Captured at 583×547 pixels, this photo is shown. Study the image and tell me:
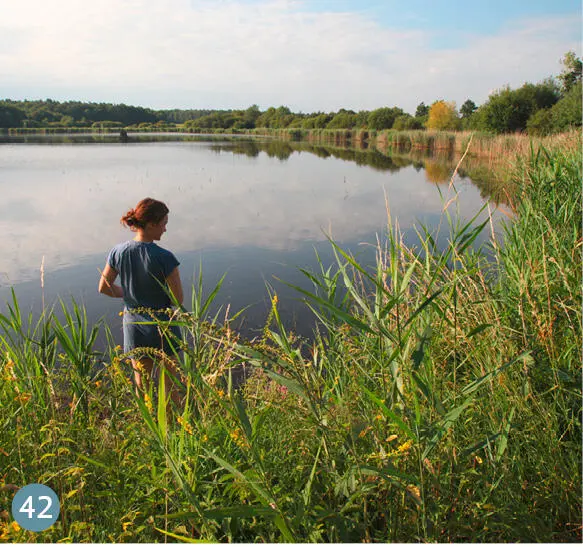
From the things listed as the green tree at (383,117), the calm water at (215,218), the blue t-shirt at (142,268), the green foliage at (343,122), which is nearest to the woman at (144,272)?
the blue t-shirt at (142,268)

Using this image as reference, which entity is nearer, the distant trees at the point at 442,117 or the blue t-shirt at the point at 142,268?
the blue t-shirt at the point at 142,268

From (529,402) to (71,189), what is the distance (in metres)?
16.3

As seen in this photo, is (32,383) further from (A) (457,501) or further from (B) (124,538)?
(A) (457,501)

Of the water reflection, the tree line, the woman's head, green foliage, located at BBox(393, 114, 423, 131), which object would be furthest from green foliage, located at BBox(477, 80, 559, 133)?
the woman's head

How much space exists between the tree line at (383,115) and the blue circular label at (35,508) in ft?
51.0

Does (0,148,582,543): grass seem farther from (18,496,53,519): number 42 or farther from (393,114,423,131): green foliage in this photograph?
(393,114,423,131): green foliage

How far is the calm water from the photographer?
698 centimetres

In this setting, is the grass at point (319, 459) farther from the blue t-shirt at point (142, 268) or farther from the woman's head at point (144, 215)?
the woman's head at point (144, 215)

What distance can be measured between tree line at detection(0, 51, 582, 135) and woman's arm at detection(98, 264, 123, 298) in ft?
47.4

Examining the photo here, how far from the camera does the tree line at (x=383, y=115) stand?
95.8 ft

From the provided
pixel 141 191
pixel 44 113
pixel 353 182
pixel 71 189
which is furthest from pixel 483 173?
pixel 44 113

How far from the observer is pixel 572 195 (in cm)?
532

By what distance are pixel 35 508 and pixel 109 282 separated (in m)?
1.76

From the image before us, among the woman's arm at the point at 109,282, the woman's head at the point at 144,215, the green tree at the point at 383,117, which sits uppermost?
the green tree at the point at 383,117
